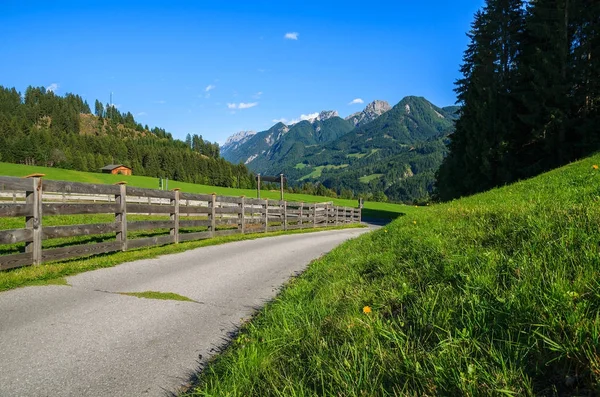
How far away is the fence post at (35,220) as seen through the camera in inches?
265

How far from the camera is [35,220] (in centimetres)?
680

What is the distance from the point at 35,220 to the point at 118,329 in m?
4.29

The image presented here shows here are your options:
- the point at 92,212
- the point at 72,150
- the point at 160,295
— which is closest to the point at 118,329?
the point at 160,295

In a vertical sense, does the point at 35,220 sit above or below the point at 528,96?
below

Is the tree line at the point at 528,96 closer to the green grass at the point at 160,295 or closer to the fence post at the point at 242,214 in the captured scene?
the fence post at the point at 242,214

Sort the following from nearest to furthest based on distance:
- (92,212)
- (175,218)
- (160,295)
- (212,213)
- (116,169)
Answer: (160,295) → (92,212) → (175,218) → (212,213) → (116,169)

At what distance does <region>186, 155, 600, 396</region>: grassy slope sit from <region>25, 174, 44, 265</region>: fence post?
523 centimetres

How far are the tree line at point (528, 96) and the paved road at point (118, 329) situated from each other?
16.4 m

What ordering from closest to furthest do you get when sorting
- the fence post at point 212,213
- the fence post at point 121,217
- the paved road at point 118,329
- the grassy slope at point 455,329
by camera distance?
the grassy slope at point 455,329 → the paved road at point 118,329 → the fence post at point 121,217 → the fence post at point 212,213

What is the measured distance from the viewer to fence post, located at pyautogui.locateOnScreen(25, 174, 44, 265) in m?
6.74

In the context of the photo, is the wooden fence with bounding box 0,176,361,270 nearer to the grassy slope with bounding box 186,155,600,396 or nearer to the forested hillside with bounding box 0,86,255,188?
the grassy slope with bounding box 186,155,600,396

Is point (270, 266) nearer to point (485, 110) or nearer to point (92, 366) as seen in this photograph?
point (92, 366)

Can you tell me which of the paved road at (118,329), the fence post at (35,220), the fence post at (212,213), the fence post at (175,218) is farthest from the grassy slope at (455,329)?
the fence post at (212,213)

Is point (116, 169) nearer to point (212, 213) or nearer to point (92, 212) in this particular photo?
point (212, 213)
